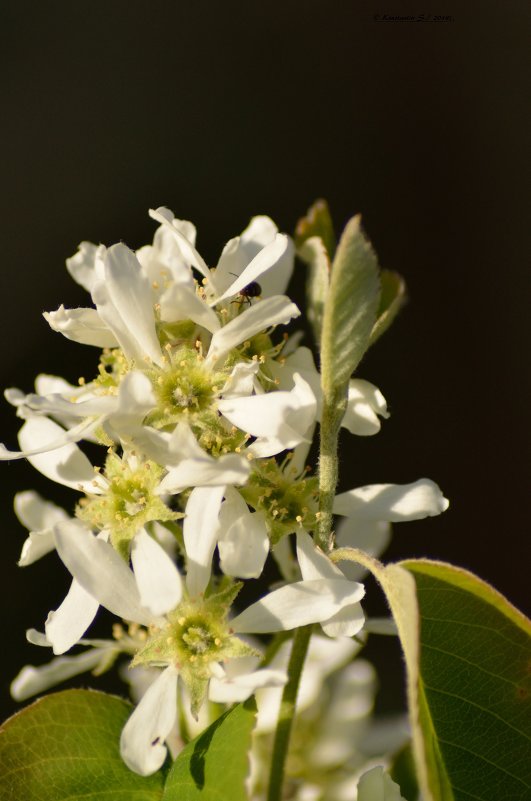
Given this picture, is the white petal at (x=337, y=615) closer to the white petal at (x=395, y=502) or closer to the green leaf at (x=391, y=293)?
the white petal at (x=395, y=502)

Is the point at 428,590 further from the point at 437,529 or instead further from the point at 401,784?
the point at 437,529

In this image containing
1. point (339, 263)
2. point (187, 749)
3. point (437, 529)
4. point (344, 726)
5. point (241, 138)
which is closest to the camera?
point (339, 263)

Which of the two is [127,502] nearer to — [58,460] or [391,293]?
[58,460]

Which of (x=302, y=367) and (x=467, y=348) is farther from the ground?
(x=302, y=367)

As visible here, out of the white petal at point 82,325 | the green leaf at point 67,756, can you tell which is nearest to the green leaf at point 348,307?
the white petal at point 82,325

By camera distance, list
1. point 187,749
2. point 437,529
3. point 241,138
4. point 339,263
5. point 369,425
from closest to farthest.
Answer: point 339,263 < point 187,749 < point 369,425 < point 437,529 < point 241,138

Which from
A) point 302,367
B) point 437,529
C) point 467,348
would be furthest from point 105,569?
point 467,348

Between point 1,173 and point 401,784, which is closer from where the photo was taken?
point 401,784

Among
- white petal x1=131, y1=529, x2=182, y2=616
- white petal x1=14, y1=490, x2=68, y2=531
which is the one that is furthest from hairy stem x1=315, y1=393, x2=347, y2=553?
white petal x1=14, y1=490, x2=68, y2=531
